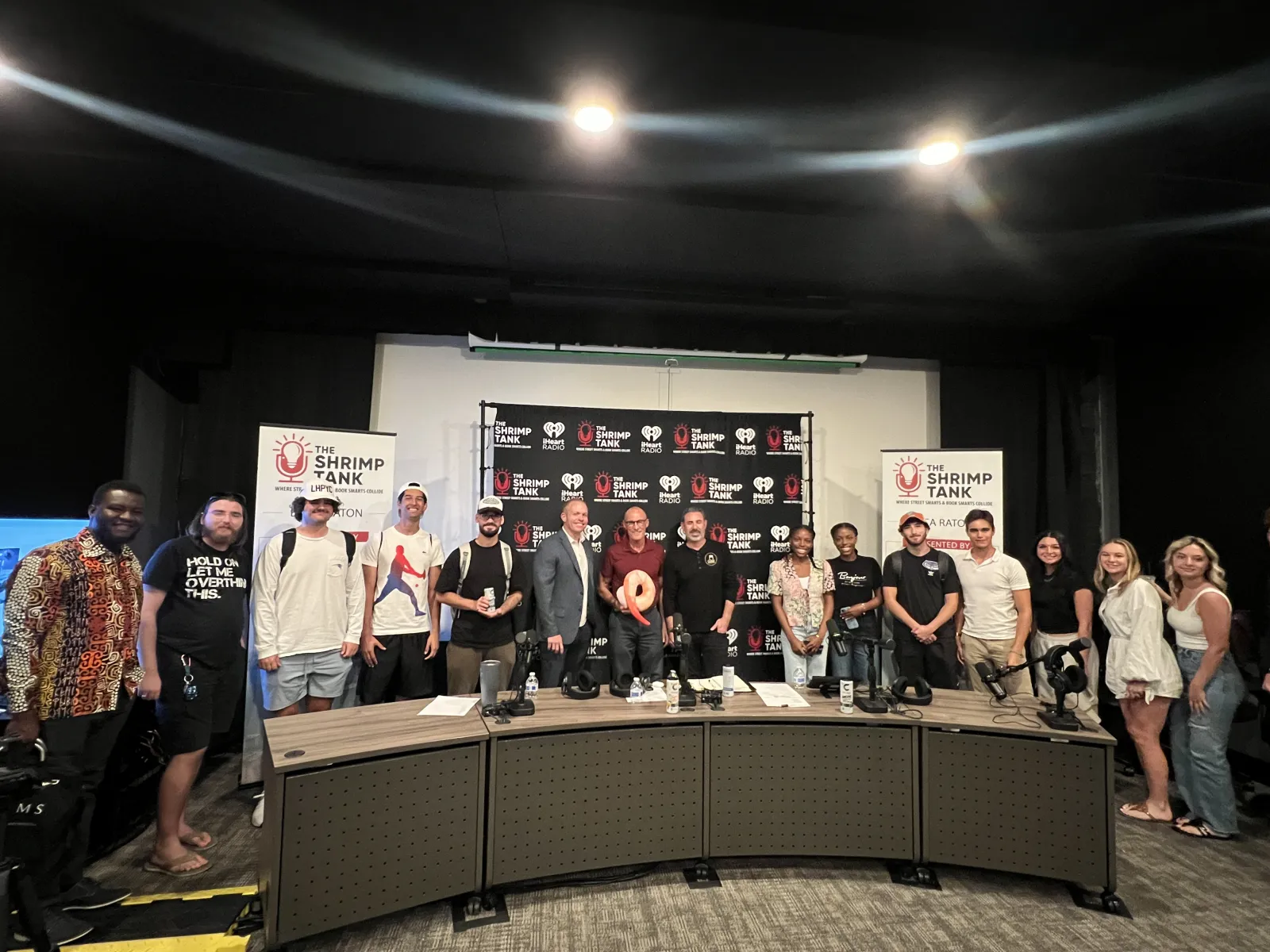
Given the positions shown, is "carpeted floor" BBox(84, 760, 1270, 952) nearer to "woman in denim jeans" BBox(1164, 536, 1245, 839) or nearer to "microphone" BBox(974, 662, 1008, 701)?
"woman in denim jeans" BBox(1164, 536, 1245, 839)

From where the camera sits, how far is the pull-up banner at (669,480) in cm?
465

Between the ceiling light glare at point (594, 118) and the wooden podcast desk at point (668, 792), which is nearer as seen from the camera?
the wooden podcast desk at point (668, 792)

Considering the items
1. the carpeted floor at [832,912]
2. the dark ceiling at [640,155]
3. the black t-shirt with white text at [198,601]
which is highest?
the dark ceiling at [640,155]

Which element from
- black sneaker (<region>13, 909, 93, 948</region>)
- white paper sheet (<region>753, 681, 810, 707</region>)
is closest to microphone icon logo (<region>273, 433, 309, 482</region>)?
black sneaker (<region>13, 909, 93, 948</region>)

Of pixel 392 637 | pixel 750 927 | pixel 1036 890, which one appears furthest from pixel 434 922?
pixel 1036 890

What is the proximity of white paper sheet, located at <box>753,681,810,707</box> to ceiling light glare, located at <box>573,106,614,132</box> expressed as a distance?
2.72 meters

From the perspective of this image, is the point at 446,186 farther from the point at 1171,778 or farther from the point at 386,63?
the point at 1171,778

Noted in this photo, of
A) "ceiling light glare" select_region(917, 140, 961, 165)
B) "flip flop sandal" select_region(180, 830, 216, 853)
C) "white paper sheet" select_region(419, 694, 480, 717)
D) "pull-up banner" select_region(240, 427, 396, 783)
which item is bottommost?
"flip flop sandal" select_region(180, 830, 216, 853)

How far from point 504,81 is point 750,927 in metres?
3.46

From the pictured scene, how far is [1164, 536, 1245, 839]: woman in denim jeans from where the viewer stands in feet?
10.3

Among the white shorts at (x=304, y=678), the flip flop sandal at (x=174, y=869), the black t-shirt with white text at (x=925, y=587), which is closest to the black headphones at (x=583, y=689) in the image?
the white shorts at (x=304, y=678)

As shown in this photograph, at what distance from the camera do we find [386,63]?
7.41 ft

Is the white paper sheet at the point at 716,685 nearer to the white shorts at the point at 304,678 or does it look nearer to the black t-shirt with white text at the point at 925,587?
the black t-shirt with white text at the point at 925,587

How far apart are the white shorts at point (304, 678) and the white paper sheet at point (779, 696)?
7.95ft
